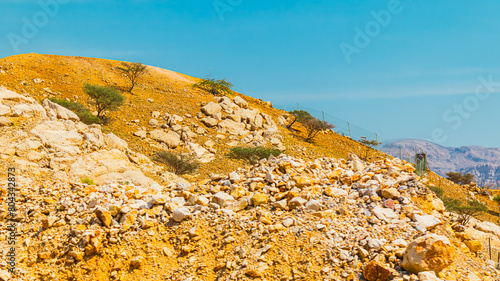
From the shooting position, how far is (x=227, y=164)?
79.1ft

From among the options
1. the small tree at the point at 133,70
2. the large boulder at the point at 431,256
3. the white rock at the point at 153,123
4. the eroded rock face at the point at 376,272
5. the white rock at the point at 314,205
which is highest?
the small tree at the point at 133,70

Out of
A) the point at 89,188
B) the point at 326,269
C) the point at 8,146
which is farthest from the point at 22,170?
the point at 326,269

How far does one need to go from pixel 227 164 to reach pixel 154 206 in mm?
16264

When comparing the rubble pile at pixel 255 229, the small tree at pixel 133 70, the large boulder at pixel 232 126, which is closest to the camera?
the rubble pile at pixel 255 229

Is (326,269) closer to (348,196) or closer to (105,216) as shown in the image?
(348,196)

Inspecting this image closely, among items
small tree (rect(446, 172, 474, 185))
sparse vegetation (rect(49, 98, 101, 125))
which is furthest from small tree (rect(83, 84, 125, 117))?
small tree (rect(446, 172, 474, 185))

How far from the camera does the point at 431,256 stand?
17.3 feet

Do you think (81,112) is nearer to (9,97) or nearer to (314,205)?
(9,97)

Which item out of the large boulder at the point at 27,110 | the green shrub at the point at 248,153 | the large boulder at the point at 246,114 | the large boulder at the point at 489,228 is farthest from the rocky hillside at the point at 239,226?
the large boulder at the point at 246,114

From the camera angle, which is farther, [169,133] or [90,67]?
[90,67]

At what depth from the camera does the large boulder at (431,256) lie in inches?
207

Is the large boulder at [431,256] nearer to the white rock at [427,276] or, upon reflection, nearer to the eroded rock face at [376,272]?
the white rock at [427,276]

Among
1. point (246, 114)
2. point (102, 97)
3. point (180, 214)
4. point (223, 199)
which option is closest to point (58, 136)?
point (180, 214)

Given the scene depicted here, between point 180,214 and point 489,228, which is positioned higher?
point 180,214
